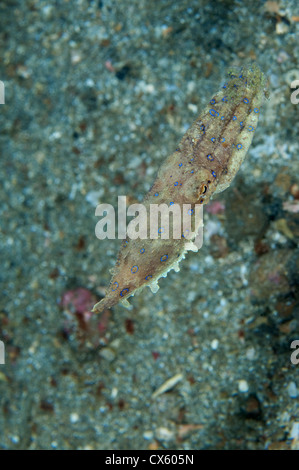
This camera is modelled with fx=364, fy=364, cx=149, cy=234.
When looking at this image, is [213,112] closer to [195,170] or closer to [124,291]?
[195,170]

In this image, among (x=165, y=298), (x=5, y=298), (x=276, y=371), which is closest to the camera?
(x=276, y=371)

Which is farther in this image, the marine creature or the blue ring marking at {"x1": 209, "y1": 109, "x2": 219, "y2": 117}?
the blue ring marking at {"x1": 209, "y1": 109, "x2": 219, "y2": 117}

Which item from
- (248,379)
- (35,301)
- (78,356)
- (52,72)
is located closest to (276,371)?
(248,379)

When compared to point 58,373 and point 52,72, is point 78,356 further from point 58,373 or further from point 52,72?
point 52,72

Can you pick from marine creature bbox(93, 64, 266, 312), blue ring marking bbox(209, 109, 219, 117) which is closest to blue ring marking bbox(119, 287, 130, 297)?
marine creature bbox(93, 64, 266, 312)

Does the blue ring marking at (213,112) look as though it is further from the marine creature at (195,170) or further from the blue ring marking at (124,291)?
the blue ring marking at (124,291)

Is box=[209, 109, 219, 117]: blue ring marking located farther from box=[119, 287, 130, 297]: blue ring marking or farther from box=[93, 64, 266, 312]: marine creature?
box=[119, 287, 130, 297]: blue ring marking

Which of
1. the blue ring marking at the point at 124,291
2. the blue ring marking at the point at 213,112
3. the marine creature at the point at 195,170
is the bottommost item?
the blue ring marking at the point at 124,291

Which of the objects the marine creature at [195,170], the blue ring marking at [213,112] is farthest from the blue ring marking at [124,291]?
the blue ring marking at [213,112]

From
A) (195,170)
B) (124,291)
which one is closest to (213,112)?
(195,170)
